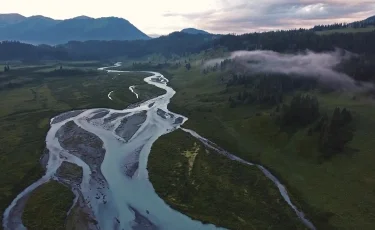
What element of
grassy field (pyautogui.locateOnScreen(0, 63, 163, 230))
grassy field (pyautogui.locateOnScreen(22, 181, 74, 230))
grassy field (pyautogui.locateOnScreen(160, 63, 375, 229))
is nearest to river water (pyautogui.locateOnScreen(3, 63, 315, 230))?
grassy field (pyautogui.locateOnScreen(22, 181, 74, 230))

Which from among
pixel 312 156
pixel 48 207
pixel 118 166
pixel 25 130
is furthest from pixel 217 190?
pixel 25 130

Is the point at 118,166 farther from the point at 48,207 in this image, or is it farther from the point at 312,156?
the point at 312,156

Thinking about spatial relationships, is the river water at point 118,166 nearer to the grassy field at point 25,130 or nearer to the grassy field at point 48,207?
the grassy field at point 48,207

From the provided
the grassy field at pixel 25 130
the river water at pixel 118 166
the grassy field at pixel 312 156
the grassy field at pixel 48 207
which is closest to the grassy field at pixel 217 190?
the river water at pixel 118 166

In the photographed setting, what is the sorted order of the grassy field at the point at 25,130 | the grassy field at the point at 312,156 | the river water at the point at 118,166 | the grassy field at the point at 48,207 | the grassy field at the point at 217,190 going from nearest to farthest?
1. the grassy field at the point at 48,207
2. the grassy field at the point at 217,190
3. the river water at the point at 118,166
4. the grassy field at the point at 312,156
5. the grassy field at the point at 25,130

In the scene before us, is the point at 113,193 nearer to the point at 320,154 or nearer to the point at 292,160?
the point at 292,160

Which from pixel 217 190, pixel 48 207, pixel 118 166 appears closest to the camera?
pixel 48 207
